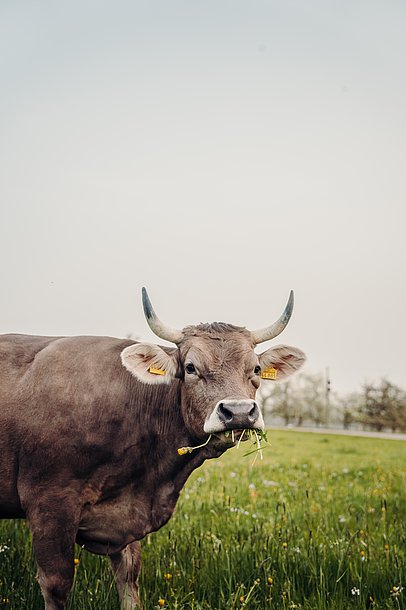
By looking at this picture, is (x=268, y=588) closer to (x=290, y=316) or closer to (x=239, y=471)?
(x=290, y=316)

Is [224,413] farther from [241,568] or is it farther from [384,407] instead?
[384,407]

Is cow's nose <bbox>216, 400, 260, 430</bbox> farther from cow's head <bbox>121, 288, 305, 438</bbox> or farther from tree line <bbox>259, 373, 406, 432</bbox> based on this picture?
tree line <bbox>259, 373, 406, 432</bbox>

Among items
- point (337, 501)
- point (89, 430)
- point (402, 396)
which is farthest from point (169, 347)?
point (402, 396)

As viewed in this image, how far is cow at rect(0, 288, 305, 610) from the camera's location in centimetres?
558

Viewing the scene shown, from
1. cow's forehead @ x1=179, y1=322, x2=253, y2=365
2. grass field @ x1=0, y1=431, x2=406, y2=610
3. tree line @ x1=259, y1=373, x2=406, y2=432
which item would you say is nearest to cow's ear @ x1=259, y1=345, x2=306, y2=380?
cow's forehead @ x1=179, y1=322, x2=253, y2=365

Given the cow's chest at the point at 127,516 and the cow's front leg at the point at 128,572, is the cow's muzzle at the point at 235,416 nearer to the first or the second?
the cow's chest at the point at 127,516

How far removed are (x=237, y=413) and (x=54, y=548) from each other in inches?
78.2

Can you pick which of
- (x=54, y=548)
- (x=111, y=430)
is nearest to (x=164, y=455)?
(x=111, y=430)

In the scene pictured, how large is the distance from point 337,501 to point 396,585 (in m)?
4.88

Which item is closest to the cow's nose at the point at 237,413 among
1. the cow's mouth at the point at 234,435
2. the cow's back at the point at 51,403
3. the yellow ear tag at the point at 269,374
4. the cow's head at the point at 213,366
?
the cow's head at the point at 213,366

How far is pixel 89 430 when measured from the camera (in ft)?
19.1

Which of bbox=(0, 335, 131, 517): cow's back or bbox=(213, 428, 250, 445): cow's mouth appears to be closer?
bbox=(213, 428, 250, 445): cow's mouth

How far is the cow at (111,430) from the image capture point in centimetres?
558

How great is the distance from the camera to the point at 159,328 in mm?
5922
